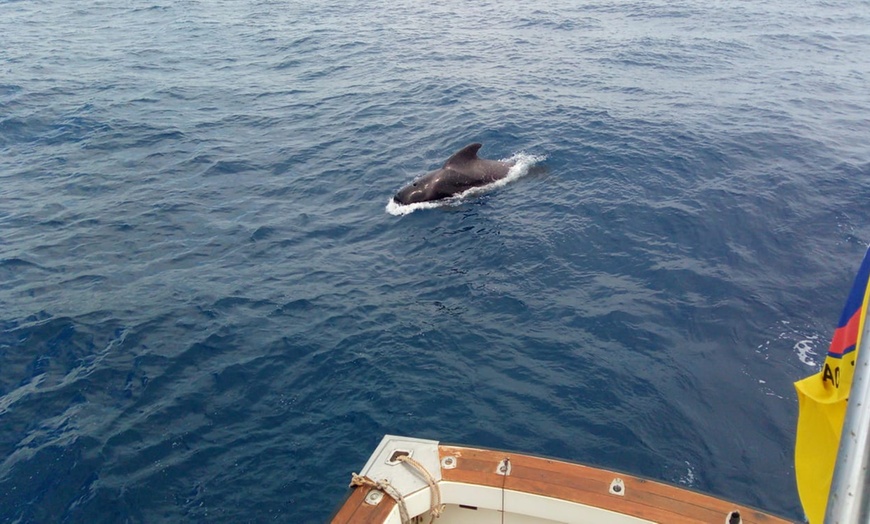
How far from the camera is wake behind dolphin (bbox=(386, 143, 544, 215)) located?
22.6 metres

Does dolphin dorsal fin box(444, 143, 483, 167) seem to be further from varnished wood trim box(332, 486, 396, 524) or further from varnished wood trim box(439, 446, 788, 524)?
varnished wood trim box(332, 486, 396, 524)

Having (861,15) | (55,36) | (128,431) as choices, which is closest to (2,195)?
(128,431)

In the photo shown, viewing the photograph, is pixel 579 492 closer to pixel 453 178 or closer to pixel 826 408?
pixel 826 408

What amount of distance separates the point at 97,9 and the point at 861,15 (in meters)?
59.8

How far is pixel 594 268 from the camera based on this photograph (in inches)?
730

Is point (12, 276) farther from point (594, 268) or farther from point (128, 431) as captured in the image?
point (594, 268)

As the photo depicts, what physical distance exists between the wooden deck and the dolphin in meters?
14.5

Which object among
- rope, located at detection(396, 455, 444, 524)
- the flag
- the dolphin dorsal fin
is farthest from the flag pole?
the dolphin dorsal fin

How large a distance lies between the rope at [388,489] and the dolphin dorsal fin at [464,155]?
16.2 meters

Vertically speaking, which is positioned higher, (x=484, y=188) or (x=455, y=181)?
(x=455, y=181)

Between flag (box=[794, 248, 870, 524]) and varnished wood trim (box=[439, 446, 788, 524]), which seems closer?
flag (box=[794, 248, 870, 524])

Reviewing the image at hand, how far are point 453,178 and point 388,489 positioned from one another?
16.0 metres

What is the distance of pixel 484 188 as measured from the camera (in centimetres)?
2380

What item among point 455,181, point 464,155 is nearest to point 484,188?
point 455,181
